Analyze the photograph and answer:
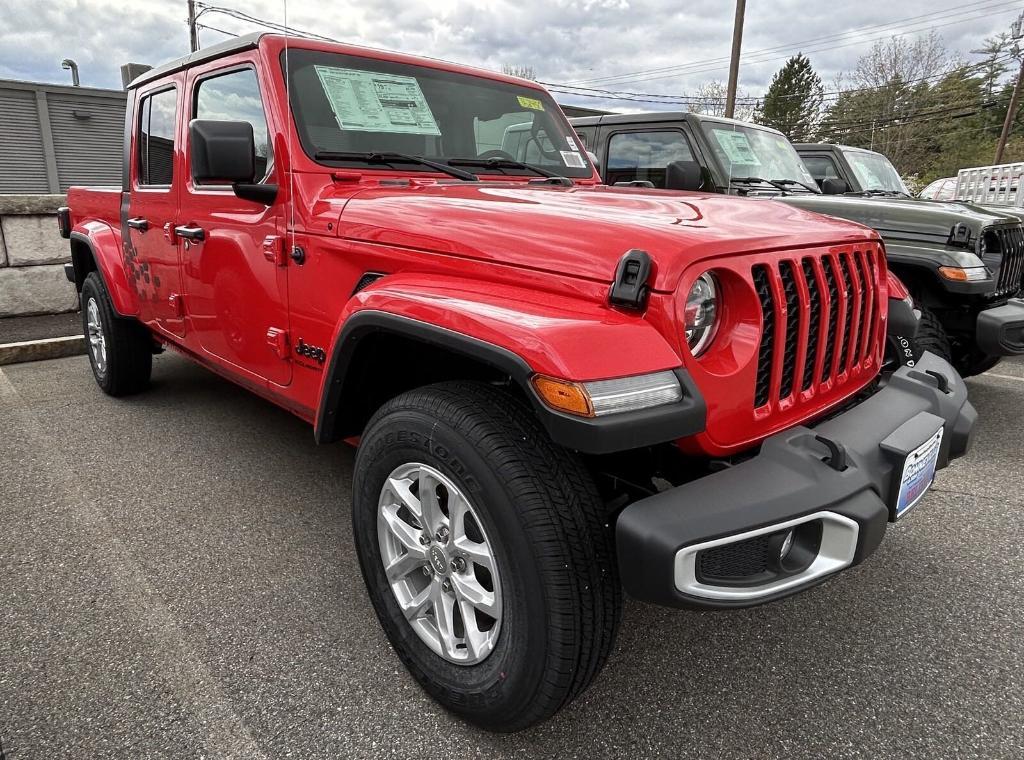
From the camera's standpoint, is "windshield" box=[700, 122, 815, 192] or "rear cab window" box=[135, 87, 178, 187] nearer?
"rear cab window" box=[135, 87, 178, 187]

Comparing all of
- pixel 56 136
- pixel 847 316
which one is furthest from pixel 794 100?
pixel 847 316

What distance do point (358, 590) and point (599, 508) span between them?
1.26 metres

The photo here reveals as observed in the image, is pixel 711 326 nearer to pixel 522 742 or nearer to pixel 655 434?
pixel 655 434

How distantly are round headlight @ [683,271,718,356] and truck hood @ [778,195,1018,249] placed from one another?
315cm

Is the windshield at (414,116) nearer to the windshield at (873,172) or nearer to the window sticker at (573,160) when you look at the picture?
the window sticker at (573,160)

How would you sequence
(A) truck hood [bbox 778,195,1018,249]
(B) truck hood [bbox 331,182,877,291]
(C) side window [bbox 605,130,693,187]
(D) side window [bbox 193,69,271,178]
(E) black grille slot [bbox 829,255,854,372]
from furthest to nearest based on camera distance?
(C) side window [bbox 605,130,693,187] → (A) truck hood [bbox 778,195,1018,249] → (D) side window [bbox 193,69,271,178] → (E) black grille slot [bbox 829,255,854,372] → (B) truck hood [bbox 331,182,877,291]

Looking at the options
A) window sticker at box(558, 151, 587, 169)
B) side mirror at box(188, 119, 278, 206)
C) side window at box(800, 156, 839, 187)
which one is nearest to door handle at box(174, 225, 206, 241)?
side mirror at box(188, 119, 278, 206)

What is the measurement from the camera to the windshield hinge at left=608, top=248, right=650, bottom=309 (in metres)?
1.55

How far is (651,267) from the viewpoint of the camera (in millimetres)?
1562

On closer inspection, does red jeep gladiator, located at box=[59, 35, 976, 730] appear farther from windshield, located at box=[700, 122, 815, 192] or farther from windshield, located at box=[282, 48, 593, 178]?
windshield, located at box=[700, 122, 815, 192]

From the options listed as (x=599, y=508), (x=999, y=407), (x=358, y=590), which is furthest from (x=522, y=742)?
(x=999, y=407)

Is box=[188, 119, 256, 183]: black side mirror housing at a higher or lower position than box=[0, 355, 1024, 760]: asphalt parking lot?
higher

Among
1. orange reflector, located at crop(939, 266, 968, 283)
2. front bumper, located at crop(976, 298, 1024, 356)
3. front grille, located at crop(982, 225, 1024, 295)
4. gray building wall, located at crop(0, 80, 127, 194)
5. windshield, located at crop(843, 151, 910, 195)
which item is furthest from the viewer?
gray building wall, located at crop(0, 80, 127, 194)

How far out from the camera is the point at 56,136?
53.9 ft
